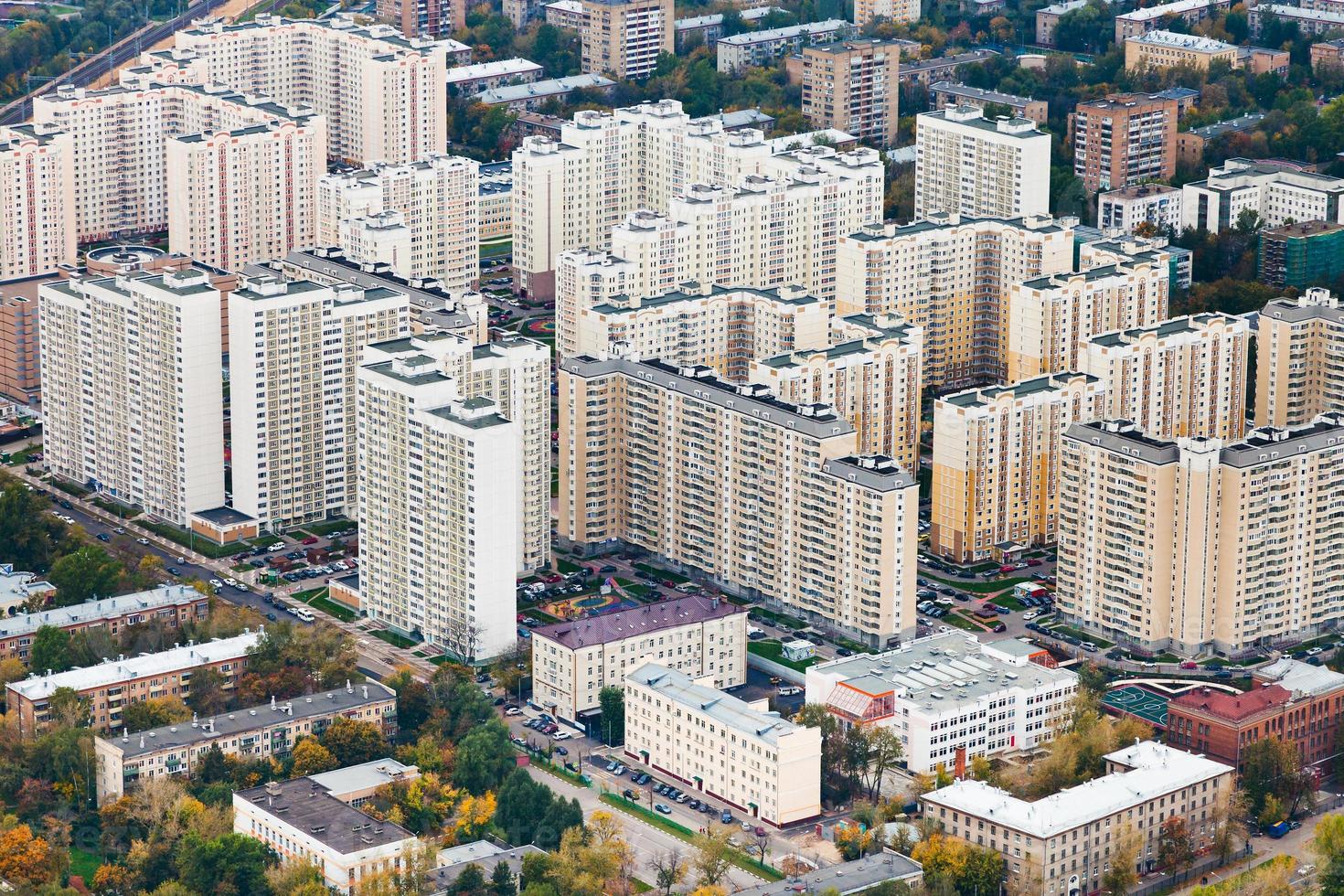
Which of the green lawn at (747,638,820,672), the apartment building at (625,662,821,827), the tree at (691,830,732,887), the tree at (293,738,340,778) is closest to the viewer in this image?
the tree at (691,830,732,887)

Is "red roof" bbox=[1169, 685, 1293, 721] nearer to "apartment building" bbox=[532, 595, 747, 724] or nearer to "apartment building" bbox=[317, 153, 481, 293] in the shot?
"apartment building" bbox=[532, 595, 747, 724]

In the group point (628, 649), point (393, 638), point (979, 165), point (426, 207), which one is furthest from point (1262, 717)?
point (426, 207)

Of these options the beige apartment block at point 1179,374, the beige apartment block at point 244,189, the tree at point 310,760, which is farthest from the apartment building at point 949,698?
the beige apartment block at point 244,189

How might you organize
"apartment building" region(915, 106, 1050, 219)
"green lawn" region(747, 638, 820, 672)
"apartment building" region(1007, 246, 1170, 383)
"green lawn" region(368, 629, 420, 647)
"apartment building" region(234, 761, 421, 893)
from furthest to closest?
1. "apartment building" region(915, 106, 1050, 219)
2. "apartment building" region(1007, 246, 1170, 383)
3. "green lawn" region(368, 629, 420, 647)
4. "green lawn" region(747, 638, 820, 672)
5. "apartment building" region(234, 761, 421, 893)

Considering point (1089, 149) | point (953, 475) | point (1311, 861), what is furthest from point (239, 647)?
point (1089, 149)

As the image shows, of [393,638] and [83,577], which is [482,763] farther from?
[83,577]

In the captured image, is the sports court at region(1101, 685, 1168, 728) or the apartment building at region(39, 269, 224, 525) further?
the apartment building at region(39, 269, 224, 525)

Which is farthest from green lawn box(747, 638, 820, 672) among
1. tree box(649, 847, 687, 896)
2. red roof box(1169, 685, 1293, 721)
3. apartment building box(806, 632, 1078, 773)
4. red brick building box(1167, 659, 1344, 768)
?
tree box(649, 847, 687, 896)
